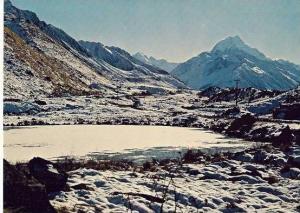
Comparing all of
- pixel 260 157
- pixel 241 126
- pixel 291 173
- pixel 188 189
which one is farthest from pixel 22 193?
pixel 241 126

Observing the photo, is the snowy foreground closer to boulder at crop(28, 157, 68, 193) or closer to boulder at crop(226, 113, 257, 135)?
boulder at crop(28, 157, 68, 193)

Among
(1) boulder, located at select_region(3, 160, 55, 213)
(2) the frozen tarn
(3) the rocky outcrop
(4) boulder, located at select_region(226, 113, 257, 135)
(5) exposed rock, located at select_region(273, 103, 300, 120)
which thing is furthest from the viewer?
(5) exposed rock, located at select_region(273, 103, 300, 120)

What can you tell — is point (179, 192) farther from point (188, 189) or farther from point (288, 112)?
point (288, 112)

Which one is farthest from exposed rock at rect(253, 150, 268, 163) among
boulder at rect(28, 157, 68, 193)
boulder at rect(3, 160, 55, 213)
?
boulder at rect(3, 160, 55, 213)

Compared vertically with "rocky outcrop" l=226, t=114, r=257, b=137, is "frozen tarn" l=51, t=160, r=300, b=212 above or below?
below

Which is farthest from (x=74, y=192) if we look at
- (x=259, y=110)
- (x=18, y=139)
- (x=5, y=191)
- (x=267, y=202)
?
(x=259, y=110)

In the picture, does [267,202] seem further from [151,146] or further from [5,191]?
[151,146]
